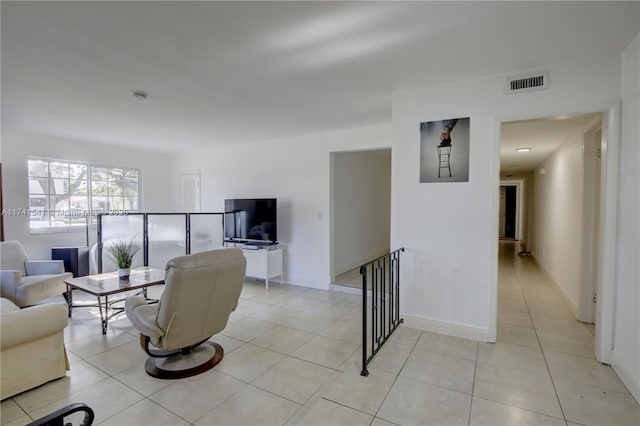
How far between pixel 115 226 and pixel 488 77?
17.5ft

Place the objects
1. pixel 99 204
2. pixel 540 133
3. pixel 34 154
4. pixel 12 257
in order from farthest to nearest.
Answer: pixel 99 204 < pixel 34 154 < pixel 540 133 < pixel 12 257

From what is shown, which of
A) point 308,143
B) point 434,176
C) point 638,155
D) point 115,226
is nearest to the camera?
point 638,155

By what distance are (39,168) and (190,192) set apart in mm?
2498

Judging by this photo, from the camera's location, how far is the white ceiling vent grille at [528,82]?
2.66m

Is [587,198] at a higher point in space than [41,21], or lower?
lower

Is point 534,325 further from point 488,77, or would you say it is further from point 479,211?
point 488,77

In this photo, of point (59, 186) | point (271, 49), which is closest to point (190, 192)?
point (59, 186)

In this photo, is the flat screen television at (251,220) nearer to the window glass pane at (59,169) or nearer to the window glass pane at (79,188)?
the window glass pane at (79,188)

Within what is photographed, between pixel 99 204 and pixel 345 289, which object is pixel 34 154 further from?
pixel 345 289

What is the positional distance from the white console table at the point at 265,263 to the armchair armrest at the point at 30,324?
9.16 ft

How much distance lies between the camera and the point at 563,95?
2623 mm

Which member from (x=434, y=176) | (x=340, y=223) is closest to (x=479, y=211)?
(x=434, y=176)

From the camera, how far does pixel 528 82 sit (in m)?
2.71

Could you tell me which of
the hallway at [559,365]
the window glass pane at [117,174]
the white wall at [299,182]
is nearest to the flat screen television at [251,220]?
the white wall at [299,182]
